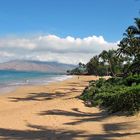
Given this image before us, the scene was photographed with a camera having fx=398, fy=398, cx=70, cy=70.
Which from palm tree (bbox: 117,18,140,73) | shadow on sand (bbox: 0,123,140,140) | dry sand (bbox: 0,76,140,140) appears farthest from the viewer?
palm tree (bbox: 117,18,140,73)

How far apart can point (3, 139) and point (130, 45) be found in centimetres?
4005

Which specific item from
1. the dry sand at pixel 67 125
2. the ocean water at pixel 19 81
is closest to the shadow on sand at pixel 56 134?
the dry sand at pixel 67 125

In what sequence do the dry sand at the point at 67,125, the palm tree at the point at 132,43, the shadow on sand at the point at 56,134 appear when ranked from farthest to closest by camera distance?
1. the palm tree at the point at 132,43
2. the dry sand at the point at 67,125
3. the shadow on sand at the point at 56,134

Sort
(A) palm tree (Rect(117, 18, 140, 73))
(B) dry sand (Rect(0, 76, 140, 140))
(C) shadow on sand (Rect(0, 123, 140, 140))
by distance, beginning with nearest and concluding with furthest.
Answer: (C) shadow on sand (Rect(0, 123, 140, 140)) → (B) dry sand (Rect(0, 76, 140, 140)) → (A) palm tree (Rect(117, 18, 140, 73))

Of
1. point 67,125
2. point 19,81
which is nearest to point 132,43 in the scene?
point 19,81

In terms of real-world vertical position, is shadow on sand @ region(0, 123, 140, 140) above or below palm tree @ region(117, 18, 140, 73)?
below

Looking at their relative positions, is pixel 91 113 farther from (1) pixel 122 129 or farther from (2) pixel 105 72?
(2) pixel 105 72

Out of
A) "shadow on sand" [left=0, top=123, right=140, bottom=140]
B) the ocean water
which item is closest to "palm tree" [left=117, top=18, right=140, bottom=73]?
the ocean water

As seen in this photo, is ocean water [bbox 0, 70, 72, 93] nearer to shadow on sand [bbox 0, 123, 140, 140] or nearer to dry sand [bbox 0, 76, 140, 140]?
dry sand [bbox 0, 76, 140, 140]

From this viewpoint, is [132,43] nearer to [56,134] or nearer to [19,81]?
[19,81]

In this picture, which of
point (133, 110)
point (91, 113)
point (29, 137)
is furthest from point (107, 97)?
point (29, 137)

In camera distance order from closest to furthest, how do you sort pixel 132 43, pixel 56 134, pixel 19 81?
pixel 56 134 → pixel 132 43 → pixel 19 81

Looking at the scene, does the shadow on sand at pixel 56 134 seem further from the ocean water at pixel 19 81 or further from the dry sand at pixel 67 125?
the ocean water at pixel 19 81

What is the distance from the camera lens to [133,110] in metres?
15.8
